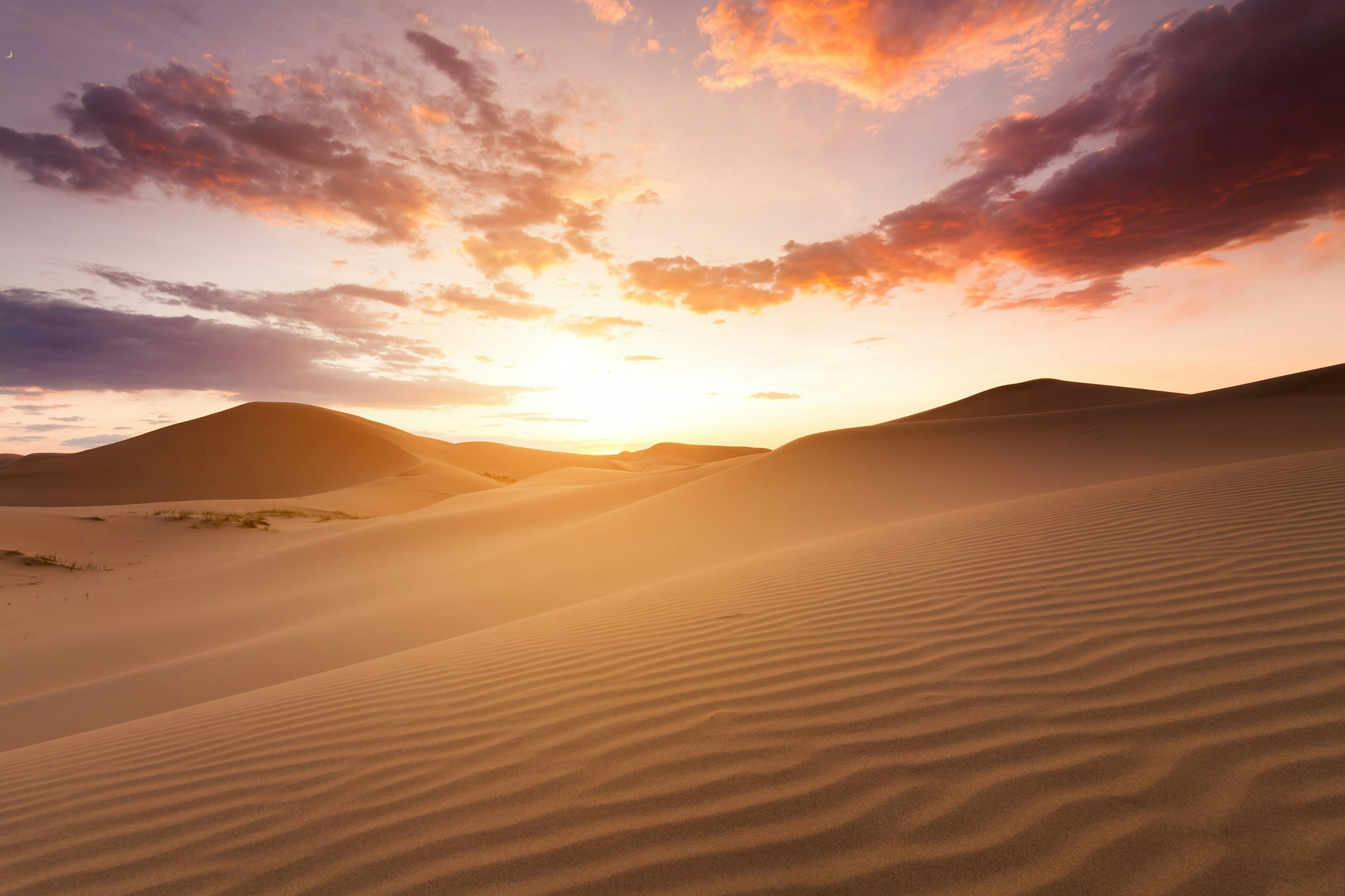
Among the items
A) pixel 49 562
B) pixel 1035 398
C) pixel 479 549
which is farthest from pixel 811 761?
pixel 1035 398

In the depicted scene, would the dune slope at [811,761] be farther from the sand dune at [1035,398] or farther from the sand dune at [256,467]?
the sand dune at [1035,398]

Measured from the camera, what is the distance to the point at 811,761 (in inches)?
84.1

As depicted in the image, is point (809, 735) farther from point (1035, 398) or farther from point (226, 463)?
point (226, 463)

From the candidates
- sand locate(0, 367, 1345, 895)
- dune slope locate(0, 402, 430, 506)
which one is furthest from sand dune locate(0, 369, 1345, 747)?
dune slope locate(0, 402, 430, 506)

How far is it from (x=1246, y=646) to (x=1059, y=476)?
10.5 m

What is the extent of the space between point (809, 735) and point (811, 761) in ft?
0.65

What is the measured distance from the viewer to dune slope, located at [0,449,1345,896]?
165cm

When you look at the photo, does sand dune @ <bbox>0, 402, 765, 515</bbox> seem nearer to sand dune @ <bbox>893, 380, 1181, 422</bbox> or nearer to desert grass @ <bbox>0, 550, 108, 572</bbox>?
desert grass @ <bbox>0, 550, 108, 572</bbox>

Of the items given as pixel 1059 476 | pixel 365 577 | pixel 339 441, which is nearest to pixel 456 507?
pixel 365 577

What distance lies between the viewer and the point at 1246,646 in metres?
2.57

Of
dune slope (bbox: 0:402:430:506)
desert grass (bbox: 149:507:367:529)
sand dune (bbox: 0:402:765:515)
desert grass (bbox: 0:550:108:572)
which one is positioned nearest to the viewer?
desert grass (bbox: 0:550:108:572)

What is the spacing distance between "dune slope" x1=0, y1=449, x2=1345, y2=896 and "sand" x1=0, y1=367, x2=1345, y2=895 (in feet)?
0.04

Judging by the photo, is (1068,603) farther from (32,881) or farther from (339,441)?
(339,441)

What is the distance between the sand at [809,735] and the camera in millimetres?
1681
